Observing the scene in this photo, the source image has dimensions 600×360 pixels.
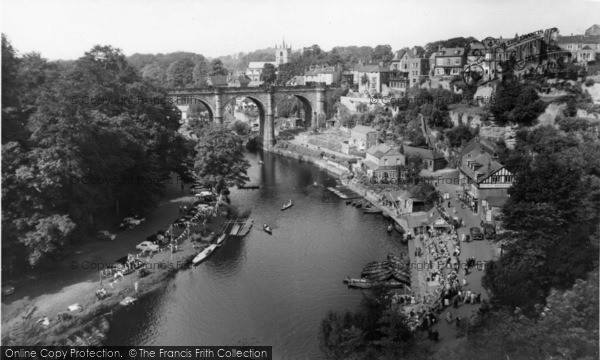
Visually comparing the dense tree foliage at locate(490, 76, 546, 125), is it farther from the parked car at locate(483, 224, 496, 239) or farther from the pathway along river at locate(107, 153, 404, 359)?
the parked car at locate(483, 224, 496, 239)

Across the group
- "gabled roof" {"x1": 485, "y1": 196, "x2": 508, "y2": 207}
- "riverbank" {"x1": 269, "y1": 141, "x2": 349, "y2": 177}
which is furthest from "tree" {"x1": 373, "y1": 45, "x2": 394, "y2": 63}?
"gabled roof" {"x1": 485, "y1": 196, "x2": 508, "y2": 207}

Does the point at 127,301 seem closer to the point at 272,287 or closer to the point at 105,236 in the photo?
the point at 272,287

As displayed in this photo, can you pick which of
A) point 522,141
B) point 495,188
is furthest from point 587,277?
point 522,141

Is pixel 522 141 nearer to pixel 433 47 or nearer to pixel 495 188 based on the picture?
pixel 495 188

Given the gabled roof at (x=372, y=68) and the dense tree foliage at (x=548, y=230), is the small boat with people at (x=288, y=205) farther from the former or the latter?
the gabled roof at (x=372, y=68)

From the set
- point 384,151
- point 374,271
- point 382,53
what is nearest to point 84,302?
point 374,271

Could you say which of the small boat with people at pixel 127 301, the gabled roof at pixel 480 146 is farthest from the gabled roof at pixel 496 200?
the small boat with people at pixel 127 301
